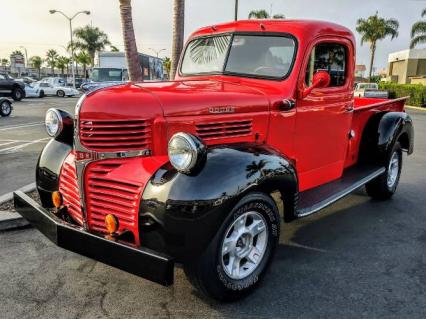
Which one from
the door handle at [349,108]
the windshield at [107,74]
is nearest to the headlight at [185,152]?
the door handle at [349,108]

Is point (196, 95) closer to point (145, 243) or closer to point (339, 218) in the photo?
point (145, 243)

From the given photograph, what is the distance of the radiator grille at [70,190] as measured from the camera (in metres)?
3.07

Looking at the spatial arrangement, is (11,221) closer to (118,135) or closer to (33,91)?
(118,135)

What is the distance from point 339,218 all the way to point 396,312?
1992 millimetres

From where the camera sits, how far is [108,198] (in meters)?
2.79

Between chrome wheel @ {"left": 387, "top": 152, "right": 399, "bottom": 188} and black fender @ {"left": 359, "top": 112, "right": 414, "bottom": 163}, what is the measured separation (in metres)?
0.35

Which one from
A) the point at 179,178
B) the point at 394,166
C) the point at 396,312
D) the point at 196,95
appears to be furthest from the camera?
the point at 394,166

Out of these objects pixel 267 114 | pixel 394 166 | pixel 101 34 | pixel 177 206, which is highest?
pixel 101 34

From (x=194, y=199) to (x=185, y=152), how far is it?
306 mm

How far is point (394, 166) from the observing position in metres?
5.66

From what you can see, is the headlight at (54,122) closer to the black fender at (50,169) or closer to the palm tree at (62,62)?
the black fender at (50,169)

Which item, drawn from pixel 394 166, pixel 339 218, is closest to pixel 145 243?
pixel 339 218

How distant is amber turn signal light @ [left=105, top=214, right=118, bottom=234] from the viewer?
271cm

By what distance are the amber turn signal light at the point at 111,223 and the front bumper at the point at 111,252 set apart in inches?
6.5
